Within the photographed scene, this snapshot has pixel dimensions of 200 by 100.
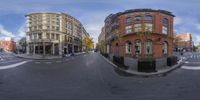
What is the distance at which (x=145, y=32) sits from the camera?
1054 centimetres

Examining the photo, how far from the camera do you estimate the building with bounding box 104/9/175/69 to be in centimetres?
1046

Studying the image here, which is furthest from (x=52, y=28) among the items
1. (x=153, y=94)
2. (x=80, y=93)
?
(x=153, y=94)

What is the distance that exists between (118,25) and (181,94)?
237 inches

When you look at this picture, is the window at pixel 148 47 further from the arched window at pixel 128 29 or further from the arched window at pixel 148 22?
the arched window at pixel 128 29

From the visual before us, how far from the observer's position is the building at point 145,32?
10.5 metres

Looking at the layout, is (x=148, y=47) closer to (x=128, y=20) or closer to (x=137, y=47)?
(x=137, y=47)

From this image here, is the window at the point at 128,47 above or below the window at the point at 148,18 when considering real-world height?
below

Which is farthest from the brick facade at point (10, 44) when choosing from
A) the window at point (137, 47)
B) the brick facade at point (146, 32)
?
the window at point (137, 47)

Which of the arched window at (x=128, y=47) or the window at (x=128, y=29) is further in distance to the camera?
the arched window at (x=128, y=47)

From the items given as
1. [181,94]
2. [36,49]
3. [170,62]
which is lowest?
[181,94]

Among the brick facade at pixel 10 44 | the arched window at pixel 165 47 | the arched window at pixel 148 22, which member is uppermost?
the arched window at pixel 148 22

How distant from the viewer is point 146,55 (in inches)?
465

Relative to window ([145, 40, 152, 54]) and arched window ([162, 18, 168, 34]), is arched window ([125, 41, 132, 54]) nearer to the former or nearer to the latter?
window ([145, 40, 152, 54])

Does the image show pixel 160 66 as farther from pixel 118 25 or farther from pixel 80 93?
pixel 80 93
